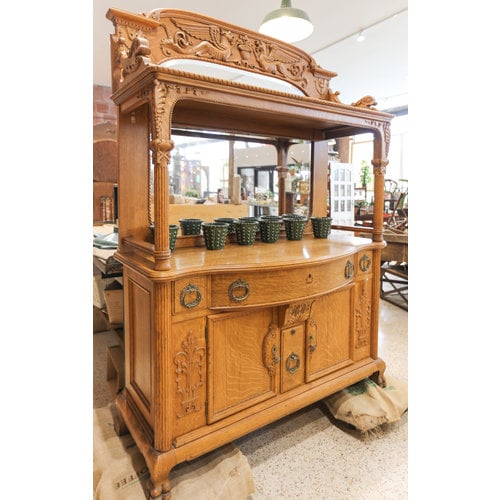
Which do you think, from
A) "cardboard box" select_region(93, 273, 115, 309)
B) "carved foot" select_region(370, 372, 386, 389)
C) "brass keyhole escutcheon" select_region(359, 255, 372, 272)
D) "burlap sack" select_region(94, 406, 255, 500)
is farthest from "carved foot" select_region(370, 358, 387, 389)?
"cardboard box" select_region(93, 273, 115, 309)

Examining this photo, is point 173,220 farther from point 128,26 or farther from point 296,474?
point 296,474

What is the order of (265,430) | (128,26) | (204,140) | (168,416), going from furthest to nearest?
(204,140) < (265,430) < (128,26) < (168,416)

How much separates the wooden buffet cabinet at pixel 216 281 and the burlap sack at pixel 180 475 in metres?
0.10

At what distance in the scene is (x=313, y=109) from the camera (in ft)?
5.56

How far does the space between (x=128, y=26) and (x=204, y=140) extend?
0.63 m

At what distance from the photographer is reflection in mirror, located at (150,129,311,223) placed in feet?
6.51

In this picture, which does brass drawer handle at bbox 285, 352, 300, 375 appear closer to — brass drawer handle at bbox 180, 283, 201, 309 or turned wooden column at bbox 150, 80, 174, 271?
brass drawer handle at bbox 180, 283, 201, 309

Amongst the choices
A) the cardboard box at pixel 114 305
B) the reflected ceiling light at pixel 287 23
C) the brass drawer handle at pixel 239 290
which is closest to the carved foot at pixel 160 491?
the brass drawer handle at pixel 239 290

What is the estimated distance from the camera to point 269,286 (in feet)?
4.98

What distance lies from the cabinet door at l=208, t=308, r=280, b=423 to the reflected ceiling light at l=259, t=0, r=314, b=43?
81.0 inches

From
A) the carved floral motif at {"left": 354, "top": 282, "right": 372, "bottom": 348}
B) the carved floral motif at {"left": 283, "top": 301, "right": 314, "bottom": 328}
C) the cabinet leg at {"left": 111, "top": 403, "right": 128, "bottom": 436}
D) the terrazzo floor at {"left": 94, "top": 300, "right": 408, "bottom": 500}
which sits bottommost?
the terrazzo floor at {"left": 94, "top": 300, "right": 408, "bottom": 500}
